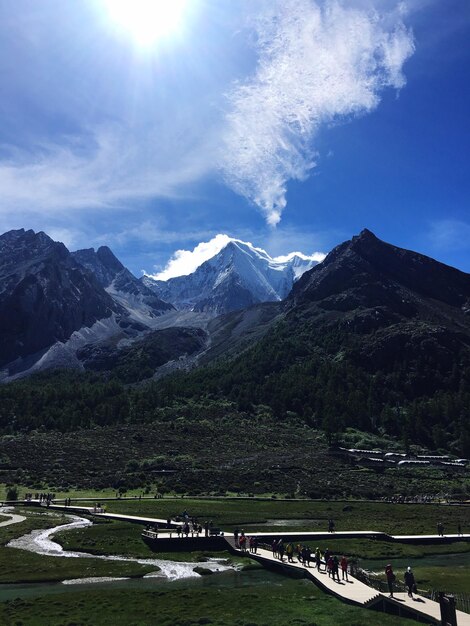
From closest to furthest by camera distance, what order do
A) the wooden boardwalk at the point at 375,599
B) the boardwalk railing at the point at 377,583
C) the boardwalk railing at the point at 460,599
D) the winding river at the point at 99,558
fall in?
the wooden boardwalk at the point at 375,599, the boardwalk railing at the point at 460,599, the boardwalk railing at the point at 377,583, the winding river at the point at 99,558

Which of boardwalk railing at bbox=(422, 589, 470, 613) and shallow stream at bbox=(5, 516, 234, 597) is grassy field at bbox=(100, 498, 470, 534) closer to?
shallow stream at bbox=(5, 516, 234, 597)

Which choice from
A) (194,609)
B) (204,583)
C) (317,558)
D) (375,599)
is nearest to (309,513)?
(317,558)

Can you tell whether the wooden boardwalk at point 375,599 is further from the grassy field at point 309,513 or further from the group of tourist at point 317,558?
the grassy field at point 309,513

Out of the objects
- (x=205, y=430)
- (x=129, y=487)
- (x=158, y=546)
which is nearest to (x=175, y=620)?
(x=158, y=546)

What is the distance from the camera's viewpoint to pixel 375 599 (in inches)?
1361

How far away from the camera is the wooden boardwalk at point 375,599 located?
31.7 metres

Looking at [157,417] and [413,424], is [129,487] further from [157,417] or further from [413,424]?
[413,424]

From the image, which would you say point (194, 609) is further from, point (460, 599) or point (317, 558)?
point (460, 599)

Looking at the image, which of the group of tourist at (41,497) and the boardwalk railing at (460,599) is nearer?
the boardwalk railing at (460,599)

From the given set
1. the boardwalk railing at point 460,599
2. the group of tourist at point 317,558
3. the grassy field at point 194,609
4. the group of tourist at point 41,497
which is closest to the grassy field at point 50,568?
the grassy field at point 194,609

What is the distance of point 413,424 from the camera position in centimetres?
18288

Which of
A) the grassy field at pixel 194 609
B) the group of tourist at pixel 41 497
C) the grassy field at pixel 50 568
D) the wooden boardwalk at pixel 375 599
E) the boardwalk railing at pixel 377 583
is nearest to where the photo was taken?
the grassy field at pixel 194 609

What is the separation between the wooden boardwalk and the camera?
3167 centimetres

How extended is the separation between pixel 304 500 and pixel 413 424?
102 metres
